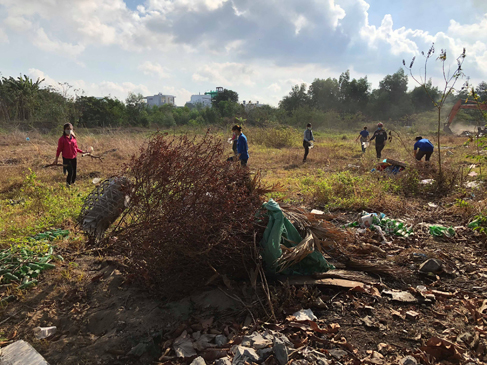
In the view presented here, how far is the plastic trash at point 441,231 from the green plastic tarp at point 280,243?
6.90 ft

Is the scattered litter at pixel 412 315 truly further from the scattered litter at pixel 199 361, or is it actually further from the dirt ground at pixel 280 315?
the scattered litter at pixel 199 361

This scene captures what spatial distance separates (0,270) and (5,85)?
2946 centimetres

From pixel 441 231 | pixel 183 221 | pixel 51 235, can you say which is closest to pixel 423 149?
pixel 441 231

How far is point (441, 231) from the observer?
436 cm

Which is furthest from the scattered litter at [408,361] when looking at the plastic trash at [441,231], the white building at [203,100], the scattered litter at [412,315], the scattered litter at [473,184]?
the white building at [203,100]

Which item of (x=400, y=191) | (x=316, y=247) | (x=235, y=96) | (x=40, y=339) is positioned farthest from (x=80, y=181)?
(x=235, y=96)

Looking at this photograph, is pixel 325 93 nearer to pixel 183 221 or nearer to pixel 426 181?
pixel 426 181

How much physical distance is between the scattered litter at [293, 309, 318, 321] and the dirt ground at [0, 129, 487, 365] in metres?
0.04

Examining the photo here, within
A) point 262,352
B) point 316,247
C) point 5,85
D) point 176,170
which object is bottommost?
point 262,352

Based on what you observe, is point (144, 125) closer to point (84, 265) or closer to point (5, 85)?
point (5, 85)

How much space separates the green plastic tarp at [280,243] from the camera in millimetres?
2876

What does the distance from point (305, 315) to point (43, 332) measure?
7.08 ft

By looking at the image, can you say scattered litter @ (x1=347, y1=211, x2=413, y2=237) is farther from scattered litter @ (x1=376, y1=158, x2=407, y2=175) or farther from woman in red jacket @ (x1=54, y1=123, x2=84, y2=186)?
woman in red jacket @ (x1=54, y1=123, x2=84, y2=186)

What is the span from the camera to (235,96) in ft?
134
